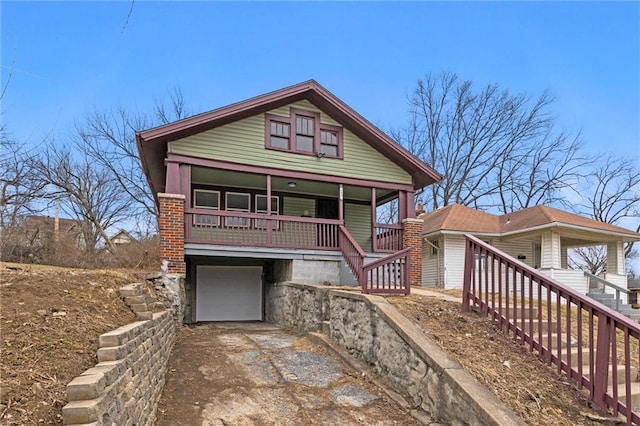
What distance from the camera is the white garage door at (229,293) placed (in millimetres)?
12375

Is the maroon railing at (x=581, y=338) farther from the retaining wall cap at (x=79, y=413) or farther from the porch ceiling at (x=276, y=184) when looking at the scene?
the porch ceiling at (x=276, y=184)

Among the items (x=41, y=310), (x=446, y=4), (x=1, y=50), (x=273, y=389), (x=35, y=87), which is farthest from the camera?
(x=446, y=4)

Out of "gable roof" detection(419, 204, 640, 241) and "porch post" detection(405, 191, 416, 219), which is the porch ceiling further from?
"gable roof" detection(419, 204, 640, 241)

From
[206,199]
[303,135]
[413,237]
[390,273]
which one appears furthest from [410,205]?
[206,199]

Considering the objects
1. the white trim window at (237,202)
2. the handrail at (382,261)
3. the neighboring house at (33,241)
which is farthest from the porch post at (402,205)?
the neighboring house at (33,241)

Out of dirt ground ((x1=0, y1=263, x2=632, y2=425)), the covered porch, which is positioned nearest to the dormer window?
the covered porch

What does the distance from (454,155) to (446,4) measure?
16.7 meters

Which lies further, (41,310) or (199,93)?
(199,93)

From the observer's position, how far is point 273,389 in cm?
532

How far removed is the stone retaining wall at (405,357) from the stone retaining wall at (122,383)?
2.84m

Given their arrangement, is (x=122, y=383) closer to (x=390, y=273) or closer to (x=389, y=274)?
(x=389, y=274)

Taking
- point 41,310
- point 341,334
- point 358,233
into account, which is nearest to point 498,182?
point 358,233

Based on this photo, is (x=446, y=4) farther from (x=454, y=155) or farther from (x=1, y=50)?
(x=454, y=155)

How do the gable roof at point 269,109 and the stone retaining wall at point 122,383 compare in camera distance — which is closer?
the stone retaining wall at point 122,383
